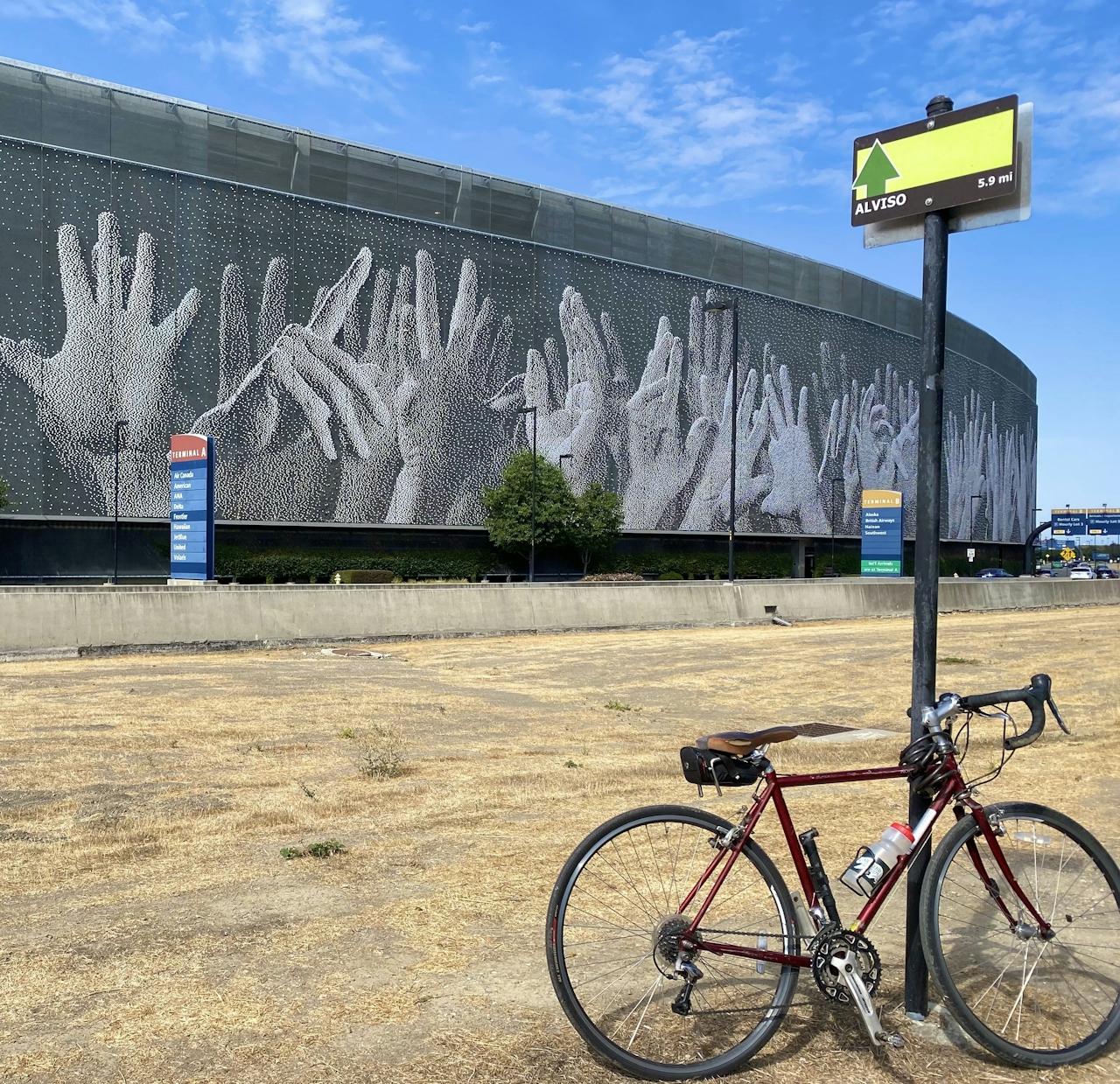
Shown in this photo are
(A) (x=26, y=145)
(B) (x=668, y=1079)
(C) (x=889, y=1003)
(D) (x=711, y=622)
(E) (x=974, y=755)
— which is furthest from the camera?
(A) (x=26, y=145)

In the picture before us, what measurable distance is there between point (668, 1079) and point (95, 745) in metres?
7.25

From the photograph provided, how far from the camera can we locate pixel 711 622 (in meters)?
26.2

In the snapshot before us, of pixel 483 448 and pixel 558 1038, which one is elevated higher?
pixel 483 448

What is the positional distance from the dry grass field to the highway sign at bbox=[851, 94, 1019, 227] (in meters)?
2.94

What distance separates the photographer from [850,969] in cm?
350

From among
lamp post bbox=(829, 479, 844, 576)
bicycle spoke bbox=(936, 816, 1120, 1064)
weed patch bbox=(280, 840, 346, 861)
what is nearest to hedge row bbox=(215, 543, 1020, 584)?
lamp post bbox=(829, 479, 844, 576)

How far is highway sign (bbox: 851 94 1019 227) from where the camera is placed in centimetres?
393

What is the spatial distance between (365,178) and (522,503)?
20.7m

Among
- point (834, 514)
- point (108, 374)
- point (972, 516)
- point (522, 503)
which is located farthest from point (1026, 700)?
point (972, 516)

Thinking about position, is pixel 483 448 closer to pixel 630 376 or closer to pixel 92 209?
pixel 630 376

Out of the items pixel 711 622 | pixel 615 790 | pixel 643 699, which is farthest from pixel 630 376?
pixel 615 790

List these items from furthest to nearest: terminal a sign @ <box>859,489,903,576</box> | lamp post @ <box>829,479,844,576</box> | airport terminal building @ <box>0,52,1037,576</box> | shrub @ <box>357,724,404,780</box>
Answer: lamp post @ <box>829,479,844,576</box>
airport terminal building @ <box>0,52,1037,576</box>
terminal a sign @ <box>859,489,903,576</box>
shrub @ <box>357,724,404,780</box>

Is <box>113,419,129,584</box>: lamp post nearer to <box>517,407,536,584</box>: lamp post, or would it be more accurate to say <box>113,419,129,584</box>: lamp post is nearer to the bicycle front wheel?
<box>517,407,536,584</box>: lamp post

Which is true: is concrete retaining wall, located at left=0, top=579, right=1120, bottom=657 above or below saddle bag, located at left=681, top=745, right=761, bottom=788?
below
